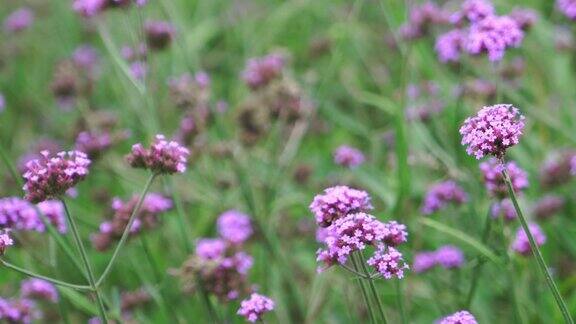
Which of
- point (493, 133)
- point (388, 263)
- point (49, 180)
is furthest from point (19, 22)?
point (493, 133)

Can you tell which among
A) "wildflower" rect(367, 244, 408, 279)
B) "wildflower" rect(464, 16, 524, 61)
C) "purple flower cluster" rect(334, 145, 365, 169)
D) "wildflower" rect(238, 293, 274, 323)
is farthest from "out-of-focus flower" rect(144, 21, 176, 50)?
"wildflower" rect(367, 244, 408, 279)

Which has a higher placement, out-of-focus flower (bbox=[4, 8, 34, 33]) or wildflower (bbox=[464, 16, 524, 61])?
out-of-focus flower (bbox=[4, 8, 34, 33])

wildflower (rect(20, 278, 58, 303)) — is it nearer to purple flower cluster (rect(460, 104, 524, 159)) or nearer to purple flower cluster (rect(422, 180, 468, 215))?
purple flower cluster (rect(422, 180, 468, 215))

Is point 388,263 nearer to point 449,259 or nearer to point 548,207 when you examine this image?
point 449,259

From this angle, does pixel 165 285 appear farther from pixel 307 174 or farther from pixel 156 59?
pixel 156 59

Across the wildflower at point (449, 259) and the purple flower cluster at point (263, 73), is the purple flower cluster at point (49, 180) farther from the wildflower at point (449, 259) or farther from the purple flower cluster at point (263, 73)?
the purple flower cluster at point (263, 73)

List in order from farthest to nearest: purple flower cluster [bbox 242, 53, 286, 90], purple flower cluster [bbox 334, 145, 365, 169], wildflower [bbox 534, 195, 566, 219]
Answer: purple flower cluster [bbox 242, 53, 286, 90] < purple flower cluster [bbox 334, 145, 365, 169] < wildflower [bbox 534, 195, 566, 219]
